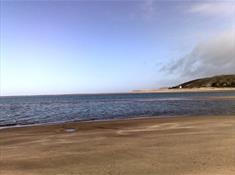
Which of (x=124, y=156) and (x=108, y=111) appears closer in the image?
(x=124, y=156)

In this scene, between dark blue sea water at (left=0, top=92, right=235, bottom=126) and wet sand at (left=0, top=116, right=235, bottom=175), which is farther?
dark blue sea water at (left=0, top=92, right=235, bottom=126)

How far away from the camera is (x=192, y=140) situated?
14414 millimetres

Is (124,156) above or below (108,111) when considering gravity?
below

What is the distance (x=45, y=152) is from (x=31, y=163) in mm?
1852

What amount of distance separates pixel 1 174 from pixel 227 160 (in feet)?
22.0

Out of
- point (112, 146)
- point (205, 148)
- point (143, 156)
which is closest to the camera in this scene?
point (143, 156)

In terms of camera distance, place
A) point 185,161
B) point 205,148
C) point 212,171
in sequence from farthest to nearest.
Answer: point 205,148
point 185,161
point 212,171

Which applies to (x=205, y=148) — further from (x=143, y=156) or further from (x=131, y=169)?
(x=131, y=169)

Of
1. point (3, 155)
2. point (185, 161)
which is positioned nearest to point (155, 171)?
point (185, 161)

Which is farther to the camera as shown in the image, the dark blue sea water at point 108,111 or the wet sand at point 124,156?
the dark blue sea water at point 108,111

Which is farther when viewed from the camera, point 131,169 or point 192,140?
point 192,140

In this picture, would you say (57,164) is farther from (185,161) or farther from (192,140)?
(192,140)

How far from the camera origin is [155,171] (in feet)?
30.4

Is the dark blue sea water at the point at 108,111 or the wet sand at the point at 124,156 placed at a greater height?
the dark blue sea water at the point at 108,111
